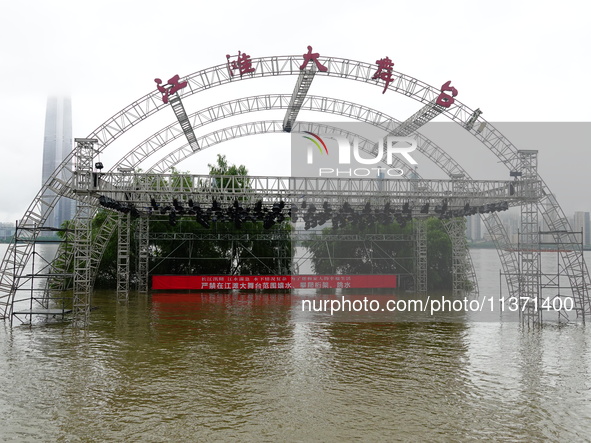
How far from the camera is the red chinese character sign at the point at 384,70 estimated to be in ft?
76.4

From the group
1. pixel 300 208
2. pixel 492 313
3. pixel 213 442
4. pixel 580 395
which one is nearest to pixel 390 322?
pixel 492 313

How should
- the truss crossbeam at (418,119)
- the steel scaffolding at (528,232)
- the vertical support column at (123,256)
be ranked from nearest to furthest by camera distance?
the steel scaffolding at (528,232), the truss crossbeam at (418,119), the vertical support column at (123,256)

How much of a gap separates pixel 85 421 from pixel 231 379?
3.98 m

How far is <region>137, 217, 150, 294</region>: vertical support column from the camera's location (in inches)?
1357

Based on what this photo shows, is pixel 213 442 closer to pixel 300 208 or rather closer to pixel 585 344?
pixel 585 344

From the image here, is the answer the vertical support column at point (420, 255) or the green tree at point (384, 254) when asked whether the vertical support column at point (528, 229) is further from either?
the green tree at point (384, 254)

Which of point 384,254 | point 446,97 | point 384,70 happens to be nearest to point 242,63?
point 384,70

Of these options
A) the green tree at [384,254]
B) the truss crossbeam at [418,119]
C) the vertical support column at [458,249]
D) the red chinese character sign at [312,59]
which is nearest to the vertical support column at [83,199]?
the red chinese character sign at [312,59]

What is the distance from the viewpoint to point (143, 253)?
1428 inches

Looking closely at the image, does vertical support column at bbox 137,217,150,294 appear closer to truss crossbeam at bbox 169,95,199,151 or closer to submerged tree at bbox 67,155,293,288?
submerged tree at bbox 67,155,293,288

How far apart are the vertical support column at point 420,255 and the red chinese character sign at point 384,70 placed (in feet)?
45.6

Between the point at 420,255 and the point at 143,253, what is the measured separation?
21.2 m

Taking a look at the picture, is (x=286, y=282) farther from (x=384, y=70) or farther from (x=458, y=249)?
(x=384, y=70)

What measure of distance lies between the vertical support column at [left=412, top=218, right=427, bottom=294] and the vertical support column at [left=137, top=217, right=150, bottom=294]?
2012cm
